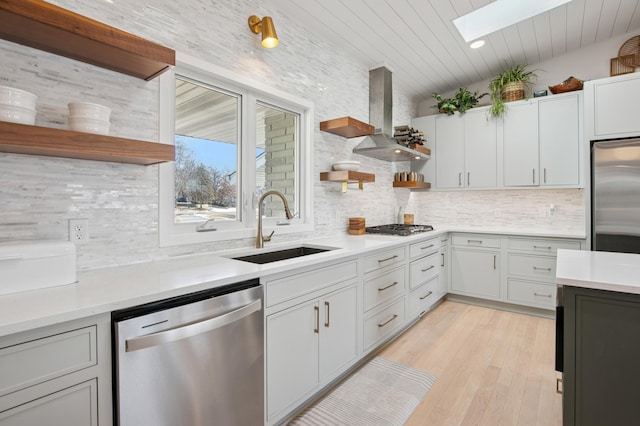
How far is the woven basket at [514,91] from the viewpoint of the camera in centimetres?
383

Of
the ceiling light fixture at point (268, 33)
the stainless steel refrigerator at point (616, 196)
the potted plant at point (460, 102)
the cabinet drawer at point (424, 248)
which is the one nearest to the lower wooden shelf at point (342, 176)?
the cabinet drawer at point (424, 248)

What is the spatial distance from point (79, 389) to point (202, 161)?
4.69 ft

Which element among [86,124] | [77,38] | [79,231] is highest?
[77,38]

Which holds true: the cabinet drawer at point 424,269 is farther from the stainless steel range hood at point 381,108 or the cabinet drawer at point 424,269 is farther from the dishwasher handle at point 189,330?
the dishwasher handle at point 189,330

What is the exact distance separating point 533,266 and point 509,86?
7.12 feet

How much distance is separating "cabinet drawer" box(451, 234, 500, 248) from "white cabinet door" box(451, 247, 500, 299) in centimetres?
8

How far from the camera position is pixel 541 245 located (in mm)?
3469

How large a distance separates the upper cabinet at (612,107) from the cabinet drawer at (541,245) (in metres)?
1.10

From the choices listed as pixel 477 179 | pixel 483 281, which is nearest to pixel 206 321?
pixel 483 281

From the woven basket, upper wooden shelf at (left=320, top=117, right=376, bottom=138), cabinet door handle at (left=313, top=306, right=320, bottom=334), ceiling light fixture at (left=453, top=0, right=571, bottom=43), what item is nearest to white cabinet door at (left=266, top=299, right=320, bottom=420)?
cabinet door handle at (left=313, top=306, right=320, bottom=334)

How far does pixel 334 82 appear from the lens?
3.11m

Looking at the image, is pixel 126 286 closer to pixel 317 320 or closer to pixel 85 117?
pixel 85 117

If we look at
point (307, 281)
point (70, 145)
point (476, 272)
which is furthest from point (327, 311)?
point (476, 272)

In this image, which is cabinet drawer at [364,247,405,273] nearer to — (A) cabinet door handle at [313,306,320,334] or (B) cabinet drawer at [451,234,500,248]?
(A) cabinet door handle at [313,306,320,334]
